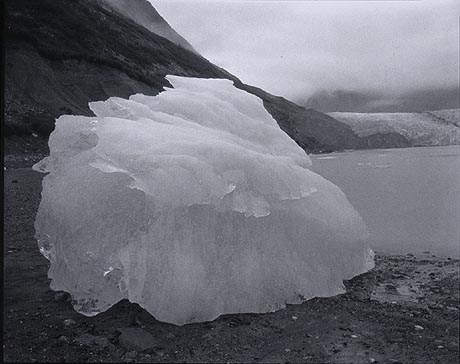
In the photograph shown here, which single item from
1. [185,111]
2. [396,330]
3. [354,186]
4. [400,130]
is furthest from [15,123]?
[400,130]

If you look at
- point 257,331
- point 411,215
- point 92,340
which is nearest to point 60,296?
point 92,340

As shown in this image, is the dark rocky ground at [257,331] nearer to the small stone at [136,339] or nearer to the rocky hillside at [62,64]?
the small stone at [136,339]

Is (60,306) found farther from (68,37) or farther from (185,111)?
(68,37)

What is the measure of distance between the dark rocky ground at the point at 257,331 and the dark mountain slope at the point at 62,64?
21245mm

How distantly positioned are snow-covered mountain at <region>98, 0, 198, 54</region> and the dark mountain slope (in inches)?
905

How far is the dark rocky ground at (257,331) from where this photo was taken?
396 cm

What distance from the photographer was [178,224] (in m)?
4.77

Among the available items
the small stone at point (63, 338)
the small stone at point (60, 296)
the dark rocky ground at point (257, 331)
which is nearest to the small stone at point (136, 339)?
the dark rocky ground at point (257, 331)

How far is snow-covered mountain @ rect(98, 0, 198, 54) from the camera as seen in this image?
109m

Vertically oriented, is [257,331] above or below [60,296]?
above

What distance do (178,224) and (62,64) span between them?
46.9 meters

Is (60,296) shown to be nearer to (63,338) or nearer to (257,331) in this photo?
(63,338)

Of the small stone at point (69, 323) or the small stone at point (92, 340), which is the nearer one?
the small stone at point (92, 340)

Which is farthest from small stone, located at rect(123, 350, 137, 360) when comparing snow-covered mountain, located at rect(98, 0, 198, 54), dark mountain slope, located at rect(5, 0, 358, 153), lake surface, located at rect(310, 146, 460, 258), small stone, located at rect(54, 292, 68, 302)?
snow-covered mountain, located at rect(98, 0, 198, 54)
